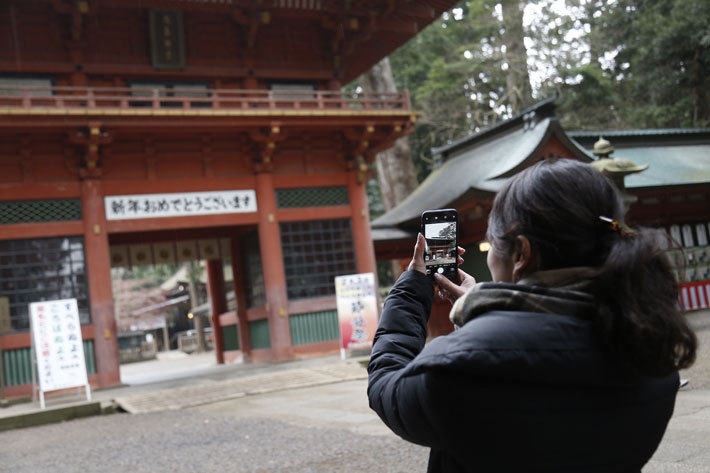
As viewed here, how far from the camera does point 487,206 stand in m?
13.3

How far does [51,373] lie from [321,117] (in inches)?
267

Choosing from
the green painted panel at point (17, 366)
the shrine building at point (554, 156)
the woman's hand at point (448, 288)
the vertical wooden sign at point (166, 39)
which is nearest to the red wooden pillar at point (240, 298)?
the shrine building at point (554, 156)

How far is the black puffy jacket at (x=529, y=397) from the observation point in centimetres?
106

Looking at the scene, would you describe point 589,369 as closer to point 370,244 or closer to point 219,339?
point 370,244

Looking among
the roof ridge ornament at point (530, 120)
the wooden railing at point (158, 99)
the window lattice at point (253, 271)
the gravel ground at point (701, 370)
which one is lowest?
the gravel ground at point (701, 370)

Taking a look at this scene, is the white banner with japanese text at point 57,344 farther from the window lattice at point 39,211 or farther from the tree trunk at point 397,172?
the tree trunk at point 397,172

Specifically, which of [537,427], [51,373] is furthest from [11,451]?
[537,427]

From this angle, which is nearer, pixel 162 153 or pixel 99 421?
pixel 99 421

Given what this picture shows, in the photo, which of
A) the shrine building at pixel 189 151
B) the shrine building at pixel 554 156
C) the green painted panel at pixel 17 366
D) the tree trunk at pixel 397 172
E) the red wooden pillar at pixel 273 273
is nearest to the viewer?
the green painted panel at pixel 17 366

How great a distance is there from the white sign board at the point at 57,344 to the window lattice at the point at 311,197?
197 inches

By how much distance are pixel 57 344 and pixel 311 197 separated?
5.96 meters

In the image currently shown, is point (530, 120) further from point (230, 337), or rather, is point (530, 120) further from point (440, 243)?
point (440, 243)

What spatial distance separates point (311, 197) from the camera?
1426 centimetres

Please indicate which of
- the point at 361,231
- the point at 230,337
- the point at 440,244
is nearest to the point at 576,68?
the point at 361,231
